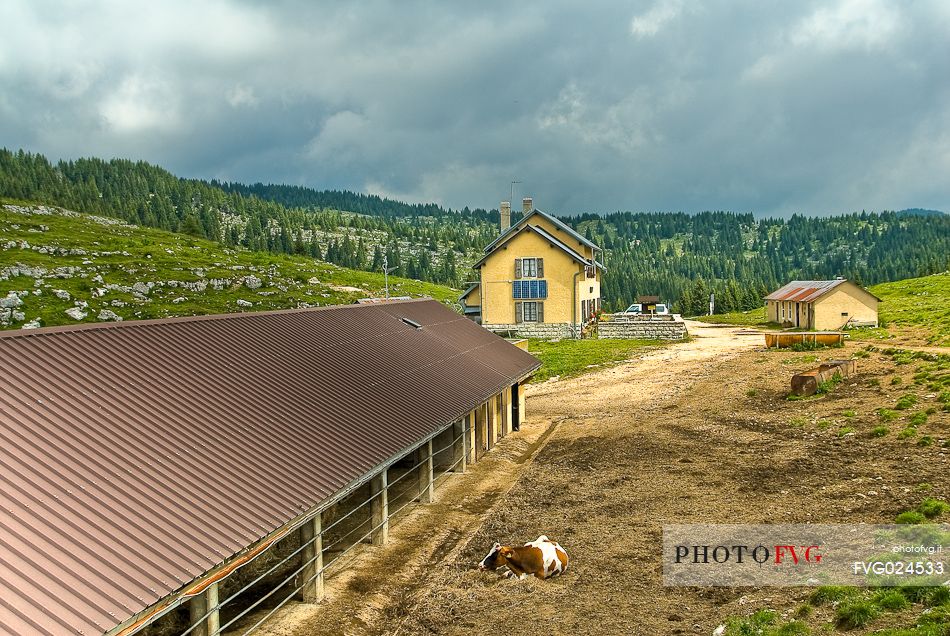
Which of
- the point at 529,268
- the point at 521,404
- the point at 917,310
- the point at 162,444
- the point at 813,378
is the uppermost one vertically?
the point at 529,268

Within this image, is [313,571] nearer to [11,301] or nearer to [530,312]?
[530,312]

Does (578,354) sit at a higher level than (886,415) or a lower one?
higher

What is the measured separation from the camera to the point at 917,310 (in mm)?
63719

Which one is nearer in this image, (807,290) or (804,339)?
(804,339)

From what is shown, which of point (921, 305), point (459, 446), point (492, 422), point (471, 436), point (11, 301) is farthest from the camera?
point (11, 301)

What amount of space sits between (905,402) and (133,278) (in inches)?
3450

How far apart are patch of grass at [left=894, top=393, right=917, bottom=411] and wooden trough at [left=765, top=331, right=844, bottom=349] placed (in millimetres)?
22871

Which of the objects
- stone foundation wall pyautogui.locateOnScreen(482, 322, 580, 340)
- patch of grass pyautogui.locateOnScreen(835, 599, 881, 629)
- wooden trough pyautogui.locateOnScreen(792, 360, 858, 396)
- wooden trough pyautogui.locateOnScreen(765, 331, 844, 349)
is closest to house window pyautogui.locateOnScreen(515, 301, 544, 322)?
stone foundation wall pyautogui.locateOnScreen(482, 322, 580, 340)

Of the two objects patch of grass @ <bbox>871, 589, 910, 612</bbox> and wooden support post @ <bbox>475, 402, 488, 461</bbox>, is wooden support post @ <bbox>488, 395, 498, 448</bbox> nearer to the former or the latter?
wooden support post @ <bbox>475, 402, 488, 461</bbox>

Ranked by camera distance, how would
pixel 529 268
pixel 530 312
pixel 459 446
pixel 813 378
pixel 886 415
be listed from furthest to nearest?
pixel 530 312
pixel 529 268
pixel 813 378
pixel 459 446
pixel 886 415

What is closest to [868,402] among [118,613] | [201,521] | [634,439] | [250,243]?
[634,439]

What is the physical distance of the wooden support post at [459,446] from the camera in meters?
25.3

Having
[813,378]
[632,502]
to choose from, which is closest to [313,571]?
[632,502]

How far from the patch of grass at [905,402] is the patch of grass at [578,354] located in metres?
23.1
